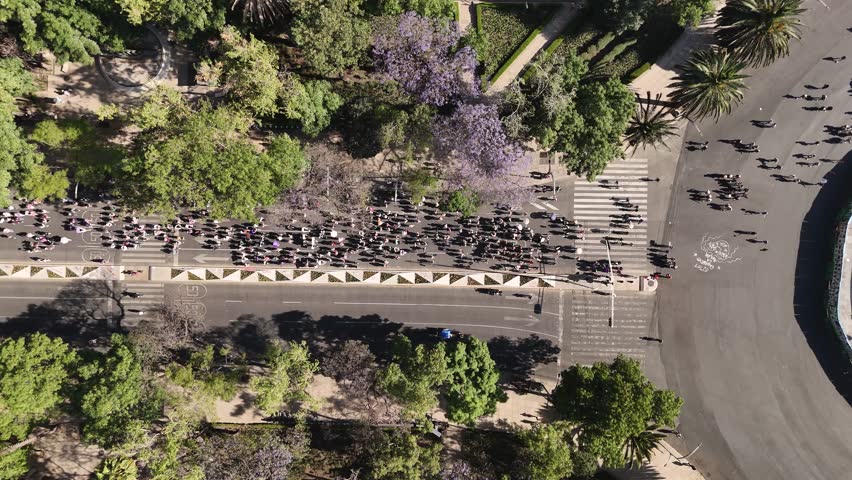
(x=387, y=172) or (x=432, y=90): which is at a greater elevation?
(x=432, y=90)

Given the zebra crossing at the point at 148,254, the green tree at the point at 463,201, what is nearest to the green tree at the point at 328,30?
the green tree at the point at 463,201

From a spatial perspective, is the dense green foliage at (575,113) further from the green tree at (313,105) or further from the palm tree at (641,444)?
the palm tree at (641,444)

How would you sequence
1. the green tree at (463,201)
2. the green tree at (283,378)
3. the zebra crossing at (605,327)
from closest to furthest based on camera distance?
1. the green tree at (283,378)
2. the green tree at (463,201)
3. the zebra crossing at (605,327)

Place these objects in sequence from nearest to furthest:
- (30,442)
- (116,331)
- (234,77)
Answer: (234,77) → (30,442) → (116,331)

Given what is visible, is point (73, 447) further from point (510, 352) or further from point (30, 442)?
point (510, 352)

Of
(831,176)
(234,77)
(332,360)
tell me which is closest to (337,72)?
(234,77)
